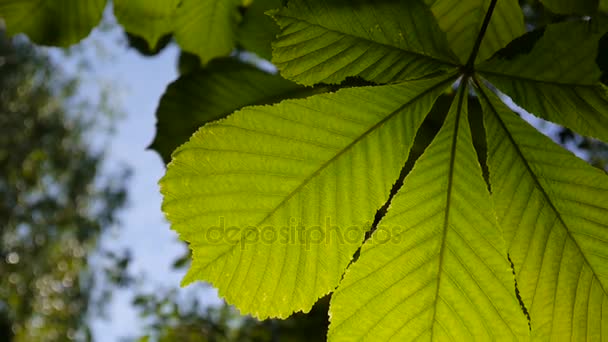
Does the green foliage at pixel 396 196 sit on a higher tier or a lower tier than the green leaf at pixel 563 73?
lower

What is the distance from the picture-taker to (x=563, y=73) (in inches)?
26.5

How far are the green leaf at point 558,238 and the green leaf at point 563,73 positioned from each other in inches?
1.5

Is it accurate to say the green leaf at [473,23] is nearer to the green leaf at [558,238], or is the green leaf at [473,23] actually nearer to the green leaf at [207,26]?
the green leaf at [558,238]

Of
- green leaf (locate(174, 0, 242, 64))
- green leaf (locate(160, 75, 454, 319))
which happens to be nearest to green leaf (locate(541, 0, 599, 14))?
green leaf (locate(160, 75, 454, 319))

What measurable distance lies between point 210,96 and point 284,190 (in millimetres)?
583

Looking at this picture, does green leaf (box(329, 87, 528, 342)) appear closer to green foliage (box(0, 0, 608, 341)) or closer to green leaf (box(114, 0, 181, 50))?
green foliage (box(0, 0, 608, 341))

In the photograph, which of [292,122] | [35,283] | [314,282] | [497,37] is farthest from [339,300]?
[35,283]

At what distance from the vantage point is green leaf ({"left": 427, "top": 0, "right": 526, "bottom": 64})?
0.81 metres

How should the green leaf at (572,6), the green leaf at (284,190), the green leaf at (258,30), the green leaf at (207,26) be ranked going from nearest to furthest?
the green leaf at (284,190) → the green leaf at (572,6) → the green leaf at (258,30) → the green leaf at (207,26)

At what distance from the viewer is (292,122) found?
647 mm

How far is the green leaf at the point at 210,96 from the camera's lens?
1.13 metres

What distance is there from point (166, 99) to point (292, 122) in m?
0.64

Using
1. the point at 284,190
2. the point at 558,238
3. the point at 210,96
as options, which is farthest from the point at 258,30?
the point at 558,238

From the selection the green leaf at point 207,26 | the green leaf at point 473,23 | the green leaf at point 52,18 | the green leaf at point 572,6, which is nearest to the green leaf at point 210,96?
the green leaf at point 207,26
